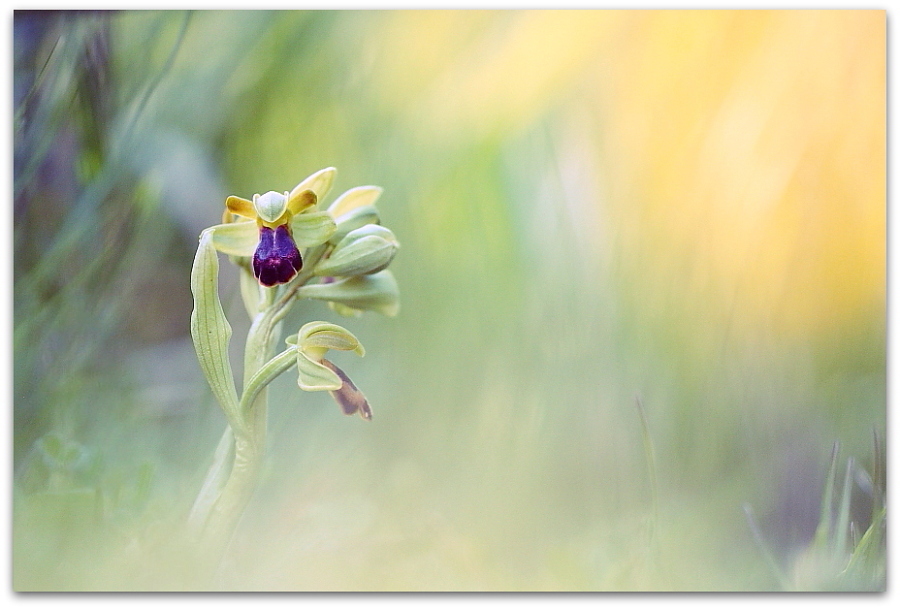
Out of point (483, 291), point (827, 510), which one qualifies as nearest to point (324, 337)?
point (483, 291)

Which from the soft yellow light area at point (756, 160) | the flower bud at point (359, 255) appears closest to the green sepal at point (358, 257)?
the flower bud at point (359, 255)

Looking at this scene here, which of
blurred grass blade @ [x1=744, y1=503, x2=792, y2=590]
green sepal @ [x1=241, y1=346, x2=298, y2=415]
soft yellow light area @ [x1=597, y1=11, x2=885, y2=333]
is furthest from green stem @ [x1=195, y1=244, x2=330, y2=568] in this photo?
blurred grass blade @ [x1=744, y1=503, x2=792, y2=590]

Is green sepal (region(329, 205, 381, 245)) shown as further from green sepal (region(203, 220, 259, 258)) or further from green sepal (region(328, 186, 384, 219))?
green sepal (region(203, 220, 259, 258))

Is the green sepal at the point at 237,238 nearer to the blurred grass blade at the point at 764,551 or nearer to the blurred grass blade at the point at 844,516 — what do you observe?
the blurred grass blade at the point at 764,551

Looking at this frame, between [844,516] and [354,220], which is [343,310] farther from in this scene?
[844,516]

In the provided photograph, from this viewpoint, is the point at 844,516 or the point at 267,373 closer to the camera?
the point at 267,373

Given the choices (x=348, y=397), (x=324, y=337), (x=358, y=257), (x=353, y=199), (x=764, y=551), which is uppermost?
(x=353, y=199)

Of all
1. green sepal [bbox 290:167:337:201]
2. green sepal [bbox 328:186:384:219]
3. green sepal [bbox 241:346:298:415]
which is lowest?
green sepal [bbox 241:346:298:415]
